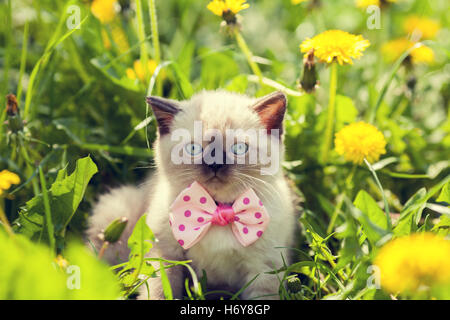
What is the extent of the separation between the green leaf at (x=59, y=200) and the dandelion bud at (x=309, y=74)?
2.75 ft

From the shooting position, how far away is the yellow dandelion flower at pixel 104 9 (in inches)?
81.7

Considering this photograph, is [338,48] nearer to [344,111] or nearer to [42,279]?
[344,111]

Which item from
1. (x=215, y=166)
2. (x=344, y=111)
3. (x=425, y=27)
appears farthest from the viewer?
(x=425, y=27)

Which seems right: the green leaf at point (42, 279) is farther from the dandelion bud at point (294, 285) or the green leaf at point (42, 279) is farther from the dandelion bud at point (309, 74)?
the dandelion bud at point (309, 74)

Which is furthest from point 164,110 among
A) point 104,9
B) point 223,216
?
point 104,9

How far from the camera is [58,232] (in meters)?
1.44

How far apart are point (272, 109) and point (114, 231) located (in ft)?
2.18

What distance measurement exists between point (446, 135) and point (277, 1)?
1.69m

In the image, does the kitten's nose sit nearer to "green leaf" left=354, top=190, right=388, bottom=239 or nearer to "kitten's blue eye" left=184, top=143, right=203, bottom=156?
"kitten's blue eye" left=184, top=143, right=203, bottom=156

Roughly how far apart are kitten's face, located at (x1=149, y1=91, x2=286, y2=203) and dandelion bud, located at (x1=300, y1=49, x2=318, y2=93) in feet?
0.98

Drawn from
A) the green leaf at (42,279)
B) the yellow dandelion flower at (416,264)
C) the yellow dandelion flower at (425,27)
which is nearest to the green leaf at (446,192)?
the yellow dandelion flower at (416,264)

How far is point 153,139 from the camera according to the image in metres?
1.78
